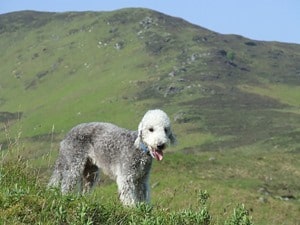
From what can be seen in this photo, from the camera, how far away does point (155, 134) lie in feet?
40.1

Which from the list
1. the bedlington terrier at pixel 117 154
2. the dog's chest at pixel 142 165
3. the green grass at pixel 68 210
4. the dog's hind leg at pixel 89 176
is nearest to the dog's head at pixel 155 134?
the bedlington terrier at pixel 117 154

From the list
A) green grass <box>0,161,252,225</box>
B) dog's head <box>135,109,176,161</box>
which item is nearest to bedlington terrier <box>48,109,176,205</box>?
dog's head <box>135,109,176,161</box>

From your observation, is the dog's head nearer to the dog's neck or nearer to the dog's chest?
the dog's neck

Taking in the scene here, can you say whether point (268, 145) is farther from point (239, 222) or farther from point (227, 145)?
point (239, 222)

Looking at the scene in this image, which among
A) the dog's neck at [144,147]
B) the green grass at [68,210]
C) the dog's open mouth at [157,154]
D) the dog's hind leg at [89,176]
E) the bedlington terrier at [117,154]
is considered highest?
the green grass at [68,210]

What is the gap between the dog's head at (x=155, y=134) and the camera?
12141mm

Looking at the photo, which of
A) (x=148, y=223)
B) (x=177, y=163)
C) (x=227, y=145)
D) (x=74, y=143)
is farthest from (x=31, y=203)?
(x=227, y=145)

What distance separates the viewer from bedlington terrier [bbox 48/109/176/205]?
12383mm

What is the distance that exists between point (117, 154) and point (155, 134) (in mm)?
1706

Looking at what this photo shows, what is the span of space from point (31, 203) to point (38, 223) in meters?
0.75

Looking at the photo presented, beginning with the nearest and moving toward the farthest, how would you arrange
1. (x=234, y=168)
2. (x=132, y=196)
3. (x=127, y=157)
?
(x=132, y=196) → (x=127, y=157) → (x=234, y=168)

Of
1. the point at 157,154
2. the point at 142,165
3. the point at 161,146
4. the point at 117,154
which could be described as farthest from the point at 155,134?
the point at 117,154

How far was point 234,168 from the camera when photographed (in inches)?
1609

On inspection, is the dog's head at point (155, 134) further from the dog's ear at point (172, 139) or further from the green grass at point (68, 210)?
the green grass at point (68, 210)
